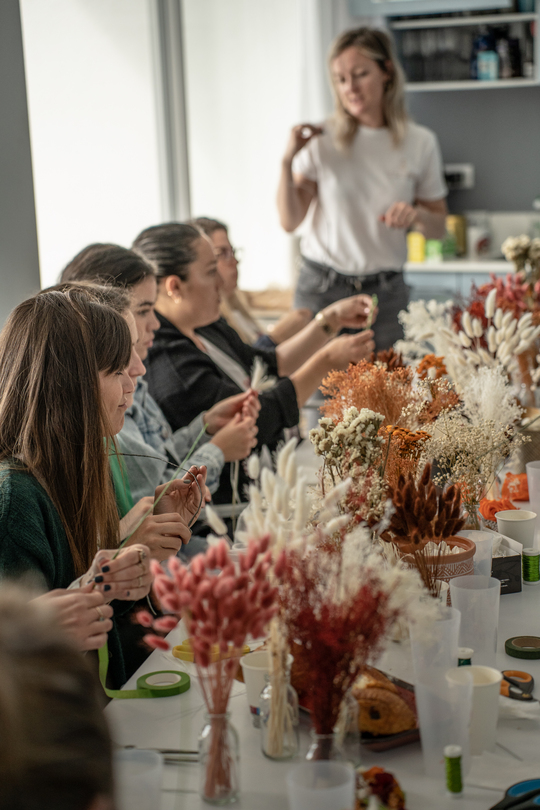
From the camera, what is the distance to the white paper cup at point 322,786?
2.44 feet

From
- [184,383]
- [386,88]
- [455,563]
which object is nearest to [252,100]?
[386,88]

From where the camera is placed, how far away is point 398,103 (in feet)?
11.2

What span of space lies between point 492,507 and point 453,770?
79 centimetres

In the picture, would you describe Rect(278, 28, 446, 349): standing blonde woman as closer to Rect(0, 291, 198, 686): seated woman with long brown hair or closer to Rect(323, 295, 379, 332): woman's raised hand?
Rect(323, 295, 379, 332): woman's raised hand

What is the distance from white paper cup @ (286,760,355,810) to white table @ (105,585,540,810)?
0.34 feet

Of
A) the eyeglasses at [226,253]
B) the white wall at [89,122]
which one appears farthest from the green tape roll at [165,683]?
the white wall at [89,122]

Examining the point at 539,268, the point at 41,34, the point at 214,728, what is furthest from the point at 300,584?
the point at 41,34

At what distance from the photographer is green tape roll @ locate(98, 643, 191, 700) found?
1.08 meters

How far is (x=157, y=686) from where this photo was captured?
109cm

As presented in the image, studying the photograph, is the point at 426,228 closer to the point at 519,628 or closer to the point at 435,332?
the point at 435,332

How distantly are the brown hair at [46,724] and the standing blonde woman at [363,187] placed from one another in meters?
2.92

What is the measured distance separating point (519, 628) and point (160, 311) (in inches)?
54.2

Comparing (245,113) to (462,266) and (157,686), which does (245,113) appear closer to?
(462,266)

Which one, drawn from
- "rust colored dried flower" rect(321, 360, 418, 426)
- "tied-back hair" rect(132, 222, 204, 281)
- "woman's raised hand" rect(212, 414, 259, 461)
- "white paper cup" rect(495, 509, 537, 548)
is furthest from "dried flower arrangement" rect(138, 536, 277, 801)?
"tied-back hair" rect(132, 222, 204, 281)
